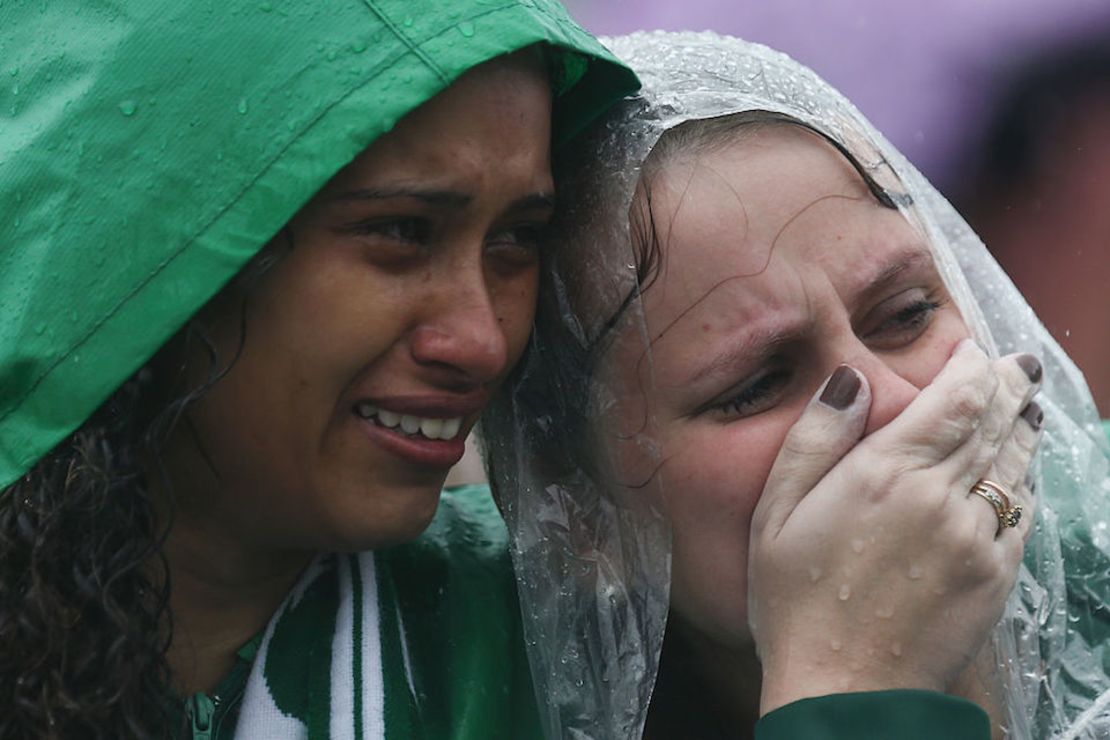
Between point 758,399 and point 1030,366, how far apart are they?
14.6 inches

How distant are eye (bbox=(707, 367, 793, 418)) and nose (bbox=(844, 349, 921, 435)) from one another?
9cm

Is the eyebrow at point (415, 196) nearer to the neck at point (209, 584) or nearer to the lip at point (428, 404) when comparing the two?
the lip at point (428, 404)

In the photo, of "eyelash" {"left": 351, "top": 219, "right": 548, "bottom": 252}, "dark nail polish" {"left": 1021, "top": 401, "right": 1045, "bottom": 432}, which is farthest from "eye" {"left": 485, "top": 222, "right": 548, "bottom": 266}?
"dark nail polish" {"left": 1021, "top": 401, "right": 1045, "bottom": 432}

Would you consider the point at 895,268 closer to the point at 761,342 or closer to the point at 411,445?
the point at 761,342

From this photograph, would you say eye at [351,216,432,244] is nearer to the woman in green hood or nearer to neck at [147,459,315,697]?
the woman in green hood

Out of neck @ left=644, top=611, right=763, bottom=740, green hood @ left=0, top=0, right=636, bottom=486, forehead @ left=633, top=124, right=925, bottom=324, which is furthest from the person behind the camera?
neck @ left=644, top=611, right=763, bottom=740

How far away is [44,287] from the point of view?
182cm

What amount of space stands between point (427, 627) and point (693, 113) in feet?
2.50

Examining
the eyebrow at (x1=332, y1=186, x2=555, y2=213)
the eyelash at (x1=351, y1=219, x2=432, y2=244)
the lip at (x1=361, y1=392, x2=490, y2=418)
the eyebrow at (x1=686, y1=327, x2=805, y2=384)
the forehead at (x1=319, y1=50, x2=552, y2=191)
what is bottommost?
the lip at (x1=361, y1=392, x2=490, y2=418)

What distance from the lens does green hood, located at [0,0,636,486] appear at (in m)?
1.80

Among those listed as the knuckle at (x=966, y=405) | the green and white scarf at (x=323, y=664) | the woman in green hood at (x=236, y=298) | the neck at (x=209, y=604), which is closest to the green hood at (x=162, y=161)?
the woman in green hood at (x=236, y=298)

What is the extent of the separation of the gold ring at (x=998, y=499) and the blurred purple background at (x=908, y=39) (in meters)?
2.52

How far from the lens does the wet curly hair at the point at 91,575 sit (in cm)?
184

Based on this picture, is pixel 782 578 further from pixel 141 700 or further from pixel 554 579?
pixel 141 700
